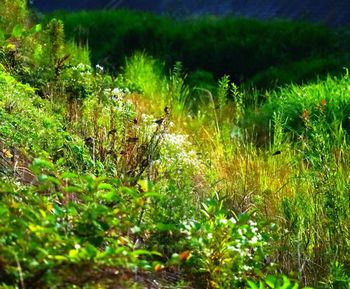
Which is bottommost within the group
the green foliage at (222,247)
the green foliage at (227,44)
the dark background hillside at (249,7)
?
the green foliage at (222,247)

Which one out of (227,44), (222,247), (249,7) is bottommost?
(222,247)

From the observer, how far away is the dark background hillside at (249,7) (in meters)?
12.3

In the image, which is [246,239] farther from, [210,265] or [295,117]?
[295,117]

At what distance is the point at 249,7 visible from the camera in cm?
1335

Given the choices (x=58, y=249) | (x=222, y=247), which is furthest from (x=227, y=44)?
(x=58, y=249)

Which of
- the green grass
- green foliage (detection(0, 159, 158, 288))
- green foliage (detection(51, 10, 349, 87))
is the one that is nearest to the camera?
green foliage (detection(0, 159, 158, 288))

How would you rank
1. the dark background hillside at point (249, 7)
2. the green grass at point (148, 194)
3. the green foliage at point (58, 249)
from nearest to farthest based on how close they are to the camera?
the green foliage at point (58, 249) < the green grass at point (148, 194) < the dark background hillside at point (249, 7)

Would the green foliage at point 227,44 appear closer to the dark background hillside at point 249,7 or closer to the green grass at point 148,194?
the dark background hillside at point 249,7

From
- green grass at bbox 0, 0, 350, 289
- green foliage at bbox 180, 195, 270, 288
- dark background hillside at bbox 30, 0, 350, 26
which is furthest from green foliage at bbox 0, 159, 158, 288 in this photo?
dark background hillside at bbox 30, 0, 350, 26

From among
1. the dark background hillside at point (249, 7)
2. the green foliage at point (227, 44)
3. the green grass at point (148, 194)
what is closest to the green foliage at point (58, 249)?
the green grass at point (148, 194)

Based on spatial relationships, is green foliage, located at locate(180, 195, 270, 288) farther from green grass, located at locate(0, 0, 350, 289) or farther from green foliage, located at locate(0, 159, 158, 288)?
green foliage, located at locate(0, 159, 158, 288)

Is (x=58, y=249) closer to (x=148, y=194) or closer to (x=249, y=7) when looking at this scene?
(x=148, y=194)

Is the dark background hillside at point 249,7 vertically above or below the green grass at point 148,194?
above

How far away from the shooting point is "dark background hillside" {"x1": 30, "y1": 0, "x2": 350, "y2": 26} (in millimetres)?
12266
